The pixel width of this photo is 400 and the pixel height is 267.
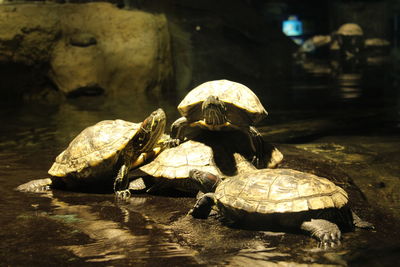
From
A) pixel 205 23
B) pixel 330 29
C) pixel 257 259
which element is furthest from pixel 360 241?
pixel 330 29

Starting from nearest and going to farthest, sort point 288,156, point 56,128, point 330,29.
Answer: point 288,156 < point 56,128 < point 330,29

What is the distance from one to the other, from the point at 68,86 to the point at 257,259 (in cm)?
1103

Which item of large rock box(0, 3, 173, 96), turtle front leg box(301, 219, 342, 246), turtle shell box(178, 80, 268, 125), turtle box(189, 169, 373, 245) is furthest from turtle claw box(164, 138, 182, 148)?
large rock box(0, 3, 173, 96)

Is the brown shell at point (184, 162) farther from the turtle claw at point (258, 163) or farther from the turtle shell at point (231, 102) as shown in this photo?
the turtle shell at point (231, 102)

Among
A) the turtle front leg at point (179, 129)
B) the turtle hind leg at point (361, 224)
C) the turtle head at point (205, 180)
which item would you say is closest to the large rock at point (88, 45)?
the turtle front leg at point (179, 129)

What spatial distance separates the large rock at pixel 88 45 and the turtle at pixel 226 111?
337 inches

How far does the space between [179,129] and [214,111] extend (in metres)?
0.70

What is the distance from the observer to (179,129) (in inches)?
207

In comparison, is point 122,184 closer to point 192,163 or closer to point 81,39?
point 192,163

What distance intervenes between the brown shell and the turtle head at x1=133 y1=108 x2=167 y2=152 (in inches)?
8.4

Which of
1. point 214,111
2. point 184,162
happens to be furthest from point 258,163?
point 184,162

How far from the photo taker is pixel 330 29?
2497 centimetres

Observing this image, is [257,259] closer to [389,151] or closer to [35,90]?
[389,151]

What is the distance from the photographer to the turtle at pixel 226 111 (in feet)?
15.7
